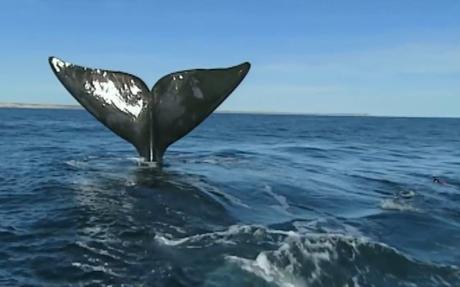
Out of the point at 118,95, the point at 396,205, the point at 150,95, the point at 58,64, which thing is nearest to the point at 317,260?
the point at 396,205

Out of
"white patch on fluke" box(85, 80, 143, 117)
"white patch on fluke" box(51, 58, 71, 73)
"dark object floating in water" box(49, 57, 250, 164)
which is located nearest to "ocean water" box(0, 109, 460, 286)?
"dark object floating in water" box(49, 57, 250, 164)

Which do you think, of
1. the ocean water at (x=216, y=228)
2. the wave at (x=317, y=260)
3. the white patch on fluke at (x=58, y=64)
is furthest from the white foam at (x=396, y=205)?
the white patch on fluke at (x=58, y=64)

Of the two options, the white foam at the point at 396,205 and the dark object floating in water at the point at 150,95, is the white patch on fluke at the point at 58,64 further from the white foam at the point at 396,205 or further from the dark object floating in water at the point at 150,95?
the white foam at the point at 396,205

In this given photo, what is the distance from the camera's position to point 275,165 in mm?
16641

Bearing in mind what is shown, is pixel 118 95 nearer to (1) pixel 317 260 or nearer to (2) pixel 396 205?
(2) pixel 396 205

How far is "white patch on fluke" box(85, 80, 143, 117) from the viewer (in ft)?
38.3

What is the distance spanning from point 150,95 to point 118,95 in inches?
27.3

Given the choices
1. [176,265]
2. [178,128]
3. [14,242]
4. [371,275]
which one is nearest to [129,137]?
[178,128]

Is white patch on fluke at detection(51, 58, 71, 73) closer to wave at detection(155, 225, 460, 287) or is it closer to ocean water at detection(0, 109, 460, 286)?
ocean water at detection(0, 109, 460, 286)

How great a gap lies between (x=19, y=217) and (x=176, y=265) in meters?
3.20

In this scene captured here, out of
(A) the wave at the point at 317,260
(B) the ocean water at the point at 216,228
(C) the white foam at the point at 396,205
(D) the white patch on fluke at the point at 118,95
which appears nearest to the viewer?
(B) the ocean water at the point at 216,228

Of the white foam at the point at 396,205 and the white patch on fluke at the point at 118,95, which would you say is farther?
the white patch on fluke at the point at 118,95

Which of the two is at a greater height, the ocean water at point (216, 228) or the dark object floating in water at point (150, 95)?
the dark object floating in water at point (150, 95)

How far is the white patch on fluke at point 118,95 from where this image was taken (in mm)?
11664
